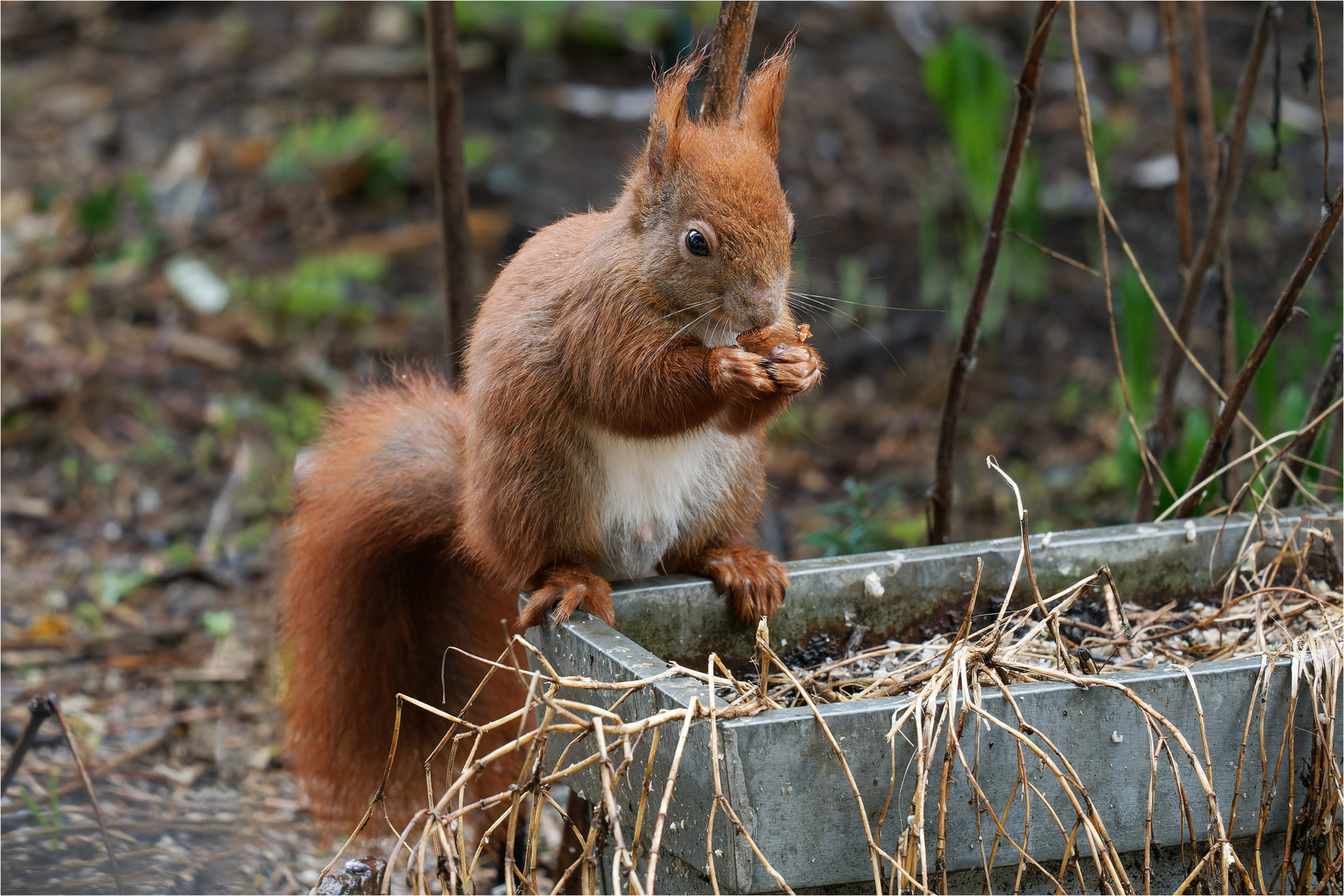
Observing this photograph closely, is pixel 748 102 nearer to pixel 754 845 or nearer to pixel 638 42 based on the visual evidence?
pixel 754 845

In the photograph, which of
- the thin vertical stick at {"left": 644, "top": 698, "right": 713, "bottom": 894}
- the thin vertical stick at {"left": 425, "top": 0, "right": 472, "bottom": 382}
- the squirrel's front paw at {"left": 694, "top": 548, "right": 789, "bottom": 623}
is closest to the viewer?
the thin vertical stick at {"left": 644, "top": 698, "right": 713, "bottom": 894}

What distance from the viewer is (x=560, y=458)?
6.89 feet

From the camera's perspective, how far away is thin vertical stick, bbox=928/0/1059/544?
2391mm

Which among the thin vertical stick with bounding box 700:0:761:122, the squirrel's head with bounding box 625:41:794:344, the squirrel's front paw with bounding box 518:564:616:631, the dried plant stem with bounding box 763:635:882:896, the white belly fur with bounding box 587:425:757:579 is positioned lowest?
the dried plant stem with bounding box 763:635:882:896

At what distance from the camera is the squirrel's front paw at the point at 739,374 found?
1.88 m

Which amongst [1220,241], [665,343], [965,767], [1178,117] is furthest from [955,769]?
[1178,117]

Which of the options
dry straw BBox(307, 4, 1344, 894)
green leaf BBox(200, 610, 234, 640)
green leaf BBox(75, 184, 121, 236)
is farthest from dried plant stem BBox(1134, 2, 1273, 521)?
green leaf BBox(75, 184, 121, 236)

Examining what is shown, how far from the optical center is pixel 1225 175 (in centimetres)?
270

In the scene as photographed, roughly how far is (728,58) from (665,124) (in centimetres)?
37

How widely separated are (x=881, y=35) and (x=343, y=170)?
258 centimetres

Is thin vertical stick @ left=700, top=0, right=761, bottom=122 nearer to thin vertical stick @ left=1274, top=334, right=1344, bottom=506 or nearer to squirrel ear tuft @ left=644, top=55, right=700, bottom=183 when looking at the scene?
squirrel ear tuft @ left=644, top=55, right=700, bottom=183

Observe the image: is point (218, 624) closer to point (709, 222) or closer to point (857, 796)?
point (709, 222)

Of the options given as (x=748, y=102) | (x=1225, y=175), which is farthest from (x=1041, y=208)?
(x=748, y=102)

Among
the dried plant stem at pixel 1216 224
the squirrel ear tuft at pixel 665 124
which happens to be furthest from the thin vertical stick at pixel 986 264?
the squirrel ear tuft at pixel 665 124
